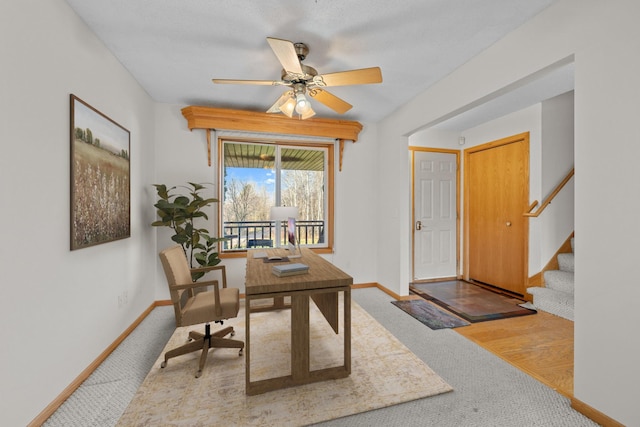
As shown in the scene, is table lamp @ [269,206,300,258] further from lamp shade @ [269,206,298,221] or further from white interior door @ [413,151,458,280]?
white interior door @ [413,151,458,280]

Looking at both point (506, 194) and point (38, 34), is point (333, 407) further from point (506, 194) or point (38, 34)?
point (506, 194)

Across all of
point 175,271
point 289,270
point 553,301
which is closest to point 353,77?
point 289,270

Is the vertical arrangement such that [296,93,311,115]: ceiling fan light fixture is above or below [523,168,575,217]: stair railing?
above

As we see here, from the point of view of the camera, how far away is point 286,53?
1778mm

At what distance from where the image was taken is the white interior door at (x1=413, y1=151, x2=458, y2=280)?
4.34 meters

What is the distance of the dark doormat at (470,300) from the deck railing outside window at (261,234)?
1.68 metres

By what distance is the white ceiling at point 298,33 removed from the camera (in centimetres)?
178

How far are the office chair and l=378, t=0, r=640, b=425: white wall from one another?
2251mm

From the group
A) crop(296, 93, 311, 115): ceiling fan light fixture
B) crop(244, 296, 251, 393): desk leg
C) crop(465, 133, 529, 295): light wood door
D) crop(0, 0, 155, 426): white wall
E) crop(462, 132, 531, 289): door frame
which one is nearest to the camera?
crop(0, 0, 155, 426): white wall

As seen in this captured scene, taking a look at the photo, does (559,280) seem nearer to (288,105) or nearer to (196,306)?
(288,105)

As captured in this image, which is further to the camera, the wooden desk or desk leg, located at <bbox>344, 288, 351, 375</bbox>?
desk leg, located at <bbox>344, 288, 351, 375</bbox>

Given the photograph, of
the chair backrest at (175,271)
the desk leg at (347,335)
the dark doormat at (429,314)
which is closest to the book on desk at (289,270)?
the desk leg at (347,335)

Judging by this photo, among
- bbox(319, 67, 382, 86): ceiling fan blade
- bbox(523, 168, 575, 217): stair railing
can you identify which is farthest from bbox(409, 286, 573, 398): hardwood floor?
bbox(319, 67, 382, 86): ceiling fan blade

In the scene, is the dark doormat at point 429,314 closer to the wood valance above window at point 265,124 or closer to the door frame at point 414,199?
the door frame at point 414,199
